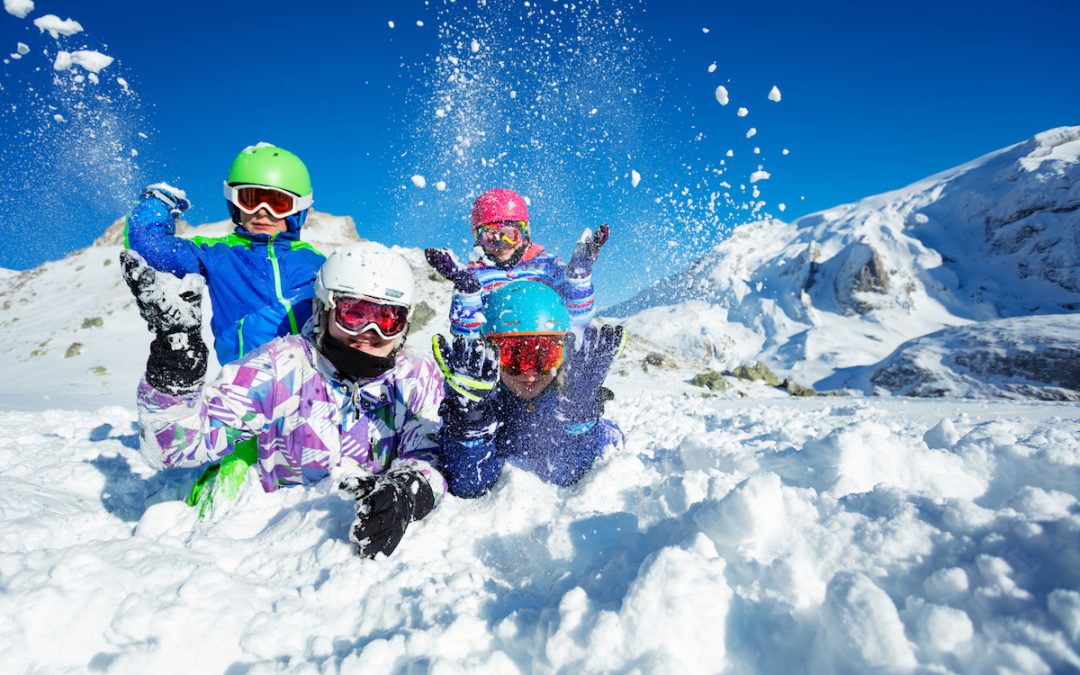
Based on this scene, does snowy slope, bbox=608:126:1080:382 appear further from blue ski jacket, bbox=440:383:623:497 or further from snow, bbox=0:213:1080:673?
snow, bbox=0:213:1080:673

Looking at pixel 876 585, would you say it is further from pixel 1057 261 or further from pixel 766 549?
pixel 1057 261

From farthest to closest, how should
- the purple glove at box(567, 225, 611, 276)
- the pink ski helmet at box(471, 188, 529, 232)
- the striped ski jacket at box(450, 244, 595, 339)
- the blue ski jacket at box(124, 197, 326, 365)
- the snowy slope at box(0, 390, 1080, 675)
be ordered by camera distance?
the pink ski helmet at box(471, 188, 529, 232) < the purple glove at box(567, 225, 611, 276) < the striped ski jacket at box(450, 244, 595, 339) < the blue ski jacket at box(124, 197, 326, 365) < the snowy slope at box(0, 390, 1080, 675)

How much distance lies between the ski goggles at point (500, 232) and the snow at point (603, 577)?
9.59 feet

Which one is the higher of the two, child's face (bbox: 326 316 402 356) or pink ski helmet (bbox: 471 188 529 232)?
pink ski helmet (bbox: 471 188 529 232)

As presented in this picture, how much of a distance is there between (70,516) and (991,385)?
17378mm

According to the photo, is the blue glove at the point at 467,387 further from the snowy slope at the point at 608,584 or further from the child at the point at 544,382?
the snowy slope at the point at 608,584

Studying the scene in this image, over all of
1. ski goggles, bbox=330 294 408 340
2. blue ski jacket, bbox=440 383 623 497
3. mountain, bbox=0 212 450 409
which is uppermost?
mountain, bbox=0 212 450 409

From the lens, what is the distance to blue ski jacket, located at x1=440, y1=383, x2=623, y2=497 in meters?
2.54

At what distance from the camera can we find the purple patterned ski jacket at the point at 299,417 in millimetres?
2105

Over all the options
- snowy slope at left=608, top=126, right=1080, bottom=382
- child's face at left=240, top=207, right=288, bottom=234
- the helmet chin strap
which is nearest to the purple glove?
the helmet chin strap

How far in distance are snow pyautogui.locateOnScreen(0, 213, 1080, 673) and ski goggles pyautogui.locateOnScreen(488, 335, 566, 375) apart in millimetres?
675

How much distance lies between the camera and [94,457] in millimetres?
3562

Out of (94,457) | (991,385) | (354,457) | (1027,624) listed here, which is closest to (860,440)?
(1027,624)

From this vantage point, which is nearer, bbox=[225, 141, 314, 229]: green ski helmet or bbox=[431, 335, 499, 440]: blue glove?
bbox=[431, 335, 499, 440]: blue glove
